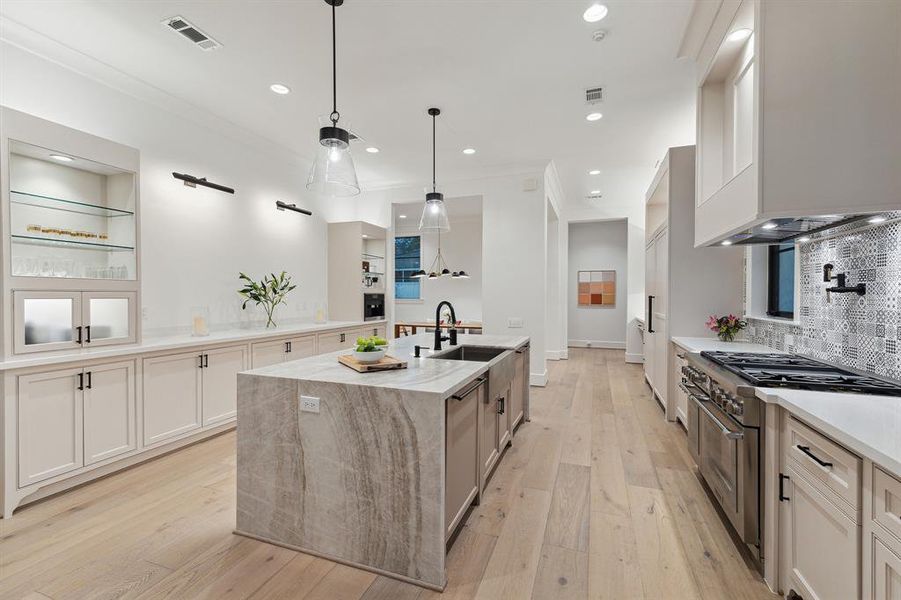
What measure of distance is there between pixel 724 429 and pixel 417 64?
328 centimetres

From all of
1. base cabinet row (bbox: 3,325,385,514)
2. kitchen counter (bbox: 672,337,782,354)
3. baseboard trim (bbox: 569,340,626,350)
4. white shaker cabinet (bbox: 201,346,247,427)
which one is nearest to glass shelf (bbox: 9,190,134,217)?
base cabinet row (bbox: 3,325,385,514)

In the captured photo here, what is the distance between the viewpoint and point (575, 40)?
287 cm

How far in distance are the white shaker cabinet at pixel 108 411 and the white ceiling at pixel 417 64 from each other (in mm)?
2393

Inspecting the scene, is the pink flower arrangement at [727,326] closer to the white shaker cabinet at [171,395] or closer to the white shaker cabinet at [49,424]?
the white shaker cabinet at [171,395]

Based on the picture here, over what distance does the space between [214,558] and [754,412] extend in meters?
2.72

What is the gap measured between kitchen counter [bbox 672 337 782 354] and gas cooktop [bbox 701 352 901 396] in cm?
28

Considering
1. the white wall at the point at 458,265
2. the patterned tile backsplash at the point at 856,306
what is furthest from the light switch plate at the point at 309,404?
the white wall at the point at 458,265

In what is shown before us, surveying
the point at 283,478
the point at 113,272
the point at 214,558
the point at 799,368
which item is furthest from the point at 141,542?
the point at 799,368

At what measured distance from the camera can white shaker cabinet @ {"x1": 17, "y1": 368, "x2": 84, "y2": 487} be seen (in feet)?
7.90

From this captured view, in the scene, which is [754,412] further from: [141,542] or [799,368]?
[141,542]

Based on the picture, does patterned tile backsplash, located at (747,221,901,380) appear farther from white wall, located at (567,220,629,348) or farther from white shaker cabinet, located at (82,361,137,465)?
white wall, located at (567,220,629,348)

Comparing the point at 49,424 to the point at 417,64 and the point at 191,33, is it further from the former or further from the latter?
the point at 417,64

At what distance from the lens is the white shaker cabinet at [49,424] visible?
241 cm

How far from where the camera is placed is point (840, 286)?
86.5 inches
